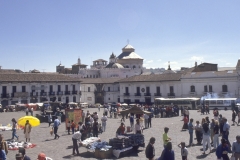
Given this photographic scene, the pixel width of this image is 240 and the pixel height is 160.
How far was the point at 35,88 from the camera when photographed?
48.8 meters

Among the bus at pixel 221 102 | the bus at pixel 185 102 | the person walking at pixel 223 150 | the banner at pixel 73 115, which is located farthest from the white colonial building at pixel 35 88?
the person walking at pixel 223 150

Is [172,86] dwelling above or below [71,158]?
above

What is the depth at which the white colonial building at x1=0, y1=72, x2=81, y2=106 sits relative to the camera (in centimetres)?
4619

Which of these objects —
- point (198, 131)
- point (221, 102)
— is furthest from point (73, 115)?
point (221, 102)

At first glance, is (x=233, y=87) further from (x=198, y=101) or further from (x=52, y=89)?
(x=52, y=89)

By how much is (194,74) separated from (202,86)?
7.47ft

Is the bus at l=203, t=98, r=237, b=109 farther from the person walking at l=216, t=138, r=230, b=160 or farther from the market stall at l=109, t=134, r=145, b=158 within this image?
the person walking at l=216, t=138, r=230, b=160

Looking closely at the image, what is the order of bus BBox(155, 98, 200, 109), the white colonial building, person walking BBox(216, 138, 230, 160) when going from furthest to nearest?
the white colonial building, bus BBox(155, 98, 200, 109), person walking BBox(216, 138, 230, 160)

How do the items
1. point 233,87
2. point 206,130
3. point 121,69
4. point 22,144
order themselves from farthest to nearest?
point 121,69 < point 233,87 < point 22,144 < point 206,130

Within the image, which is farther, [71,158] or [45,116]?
[45,116]

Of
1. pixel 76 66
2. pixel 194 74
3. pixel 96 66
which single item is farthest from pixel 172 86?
pixel 76 66

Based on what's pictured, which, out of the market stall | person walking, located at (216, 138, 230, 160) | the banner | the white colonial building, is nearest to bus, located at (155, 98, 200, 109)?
the white colonial building

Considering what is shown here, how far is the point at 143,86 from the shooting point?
5031cm

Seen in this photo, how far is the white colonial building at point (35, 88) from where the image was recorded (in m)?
46.2
